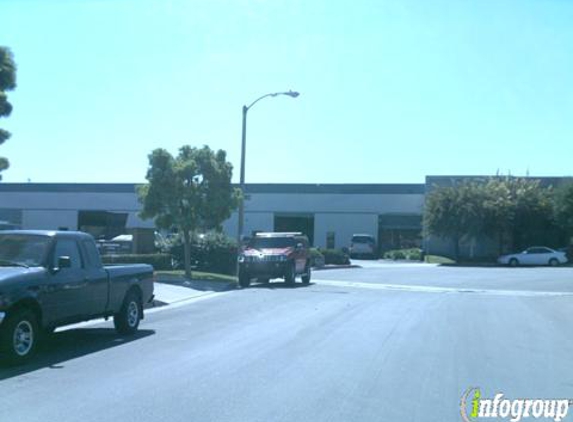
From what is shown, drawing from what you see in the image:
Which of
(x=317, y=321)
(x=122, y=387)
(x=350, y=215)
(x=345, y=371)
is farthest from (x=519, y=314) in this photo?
(x=350, y=215)

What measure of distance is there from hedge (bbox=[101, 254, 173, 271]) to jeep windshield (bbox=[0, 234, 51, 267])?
1766 cm

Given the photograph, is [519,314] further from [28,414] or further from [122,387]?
[28,414]

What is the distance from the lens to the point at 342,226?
68.9 m

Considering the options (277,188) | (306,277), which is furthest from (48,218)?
(306,277)

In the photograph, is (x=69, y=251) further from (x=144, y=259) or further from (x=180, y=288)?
(x=144, y=259)

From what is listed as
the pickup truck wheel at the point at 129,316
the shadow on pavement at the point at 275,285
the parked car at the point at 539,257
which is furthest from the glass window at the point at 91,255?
the parked car at the point at 539,257

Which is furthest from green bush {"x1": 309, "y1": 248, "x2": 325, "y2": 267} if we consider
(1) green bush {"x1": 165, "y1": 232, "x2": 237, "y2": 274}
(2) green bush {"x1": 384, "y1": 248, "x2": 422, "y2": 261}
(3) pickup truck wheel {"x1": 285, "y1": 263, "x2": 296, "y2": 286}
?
(3) pickup truck wheel {"x1": 285, "y1": 263, "x2": 296, "y2": 286}

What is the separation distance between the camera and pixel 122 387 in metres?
9.08

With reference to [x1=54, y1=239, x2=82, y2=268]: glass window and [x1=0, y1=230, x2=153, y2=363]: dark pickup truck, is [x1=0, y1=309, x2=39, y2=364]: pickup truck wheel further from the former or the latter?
[x1=54, y1=239, x2=82, y2=268]: glass window

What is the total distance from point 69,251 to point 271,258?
52.2 ft

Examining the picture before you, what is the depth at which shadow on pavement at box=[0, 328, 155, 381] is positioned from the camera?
1043 centimetres

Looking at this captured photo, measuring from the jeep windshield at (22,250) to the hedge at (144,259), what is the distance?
57.9ft

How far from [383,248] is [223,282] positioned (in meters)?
41.8

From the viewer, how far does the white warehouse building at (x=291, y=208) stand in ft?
225
